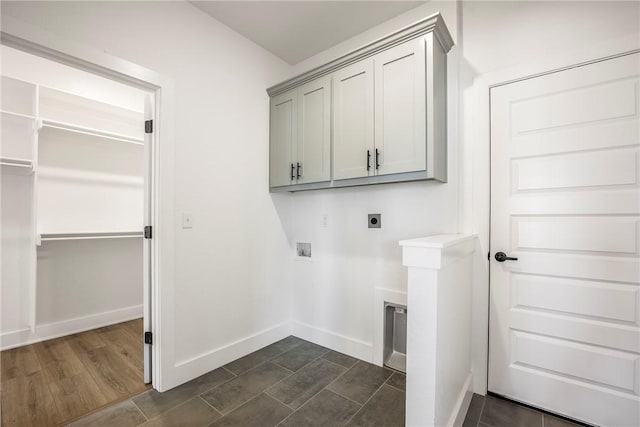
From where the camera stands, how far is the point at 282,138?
98.3 inches

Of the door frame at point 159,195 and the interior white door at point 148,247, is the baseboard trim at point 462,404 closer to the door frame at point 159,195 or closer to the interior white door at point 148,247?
the door frame at point 159,195

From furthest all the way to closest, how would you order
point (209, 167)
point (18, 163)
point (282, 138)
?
point (282, 138) < point (18, 163) < point (209, 167)

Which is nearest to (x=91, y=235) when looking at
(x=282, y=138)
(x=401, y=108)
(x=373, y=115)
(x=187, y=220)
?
(x=187, y=220)

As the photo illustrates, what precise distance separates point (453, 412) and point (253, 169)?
7.26 feet

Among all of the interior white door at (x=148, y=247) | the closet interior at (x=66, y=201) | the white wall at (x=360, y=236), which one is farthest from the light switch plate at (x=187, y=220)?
the white wall at (x=360, y=236)

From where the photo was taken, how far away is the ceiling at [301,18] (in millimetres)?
2027

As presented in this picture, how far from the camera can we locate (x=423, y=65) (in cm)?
170

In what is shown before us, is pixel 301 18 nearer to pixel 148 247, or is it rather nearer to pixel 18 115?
pixel 148 247

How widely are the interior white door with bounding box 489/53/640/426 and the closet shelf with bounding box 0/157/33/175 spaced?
3.79 metres

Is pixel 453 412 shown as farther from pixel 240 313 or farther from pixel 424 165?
pixel 240 313

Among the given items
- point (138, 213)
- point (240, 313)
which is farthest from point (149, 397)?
point (138, 213)

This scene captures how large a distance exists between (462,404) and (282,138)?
2.34 m

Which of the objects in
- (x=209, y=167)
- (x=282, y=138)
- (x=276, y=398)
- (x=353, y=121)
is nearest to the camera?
(x=276, y=398)

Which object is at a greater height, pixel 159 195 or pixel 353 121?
pixel 353 121
